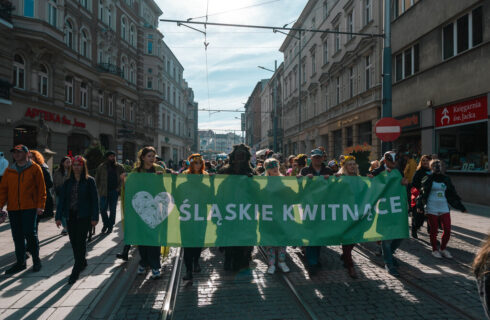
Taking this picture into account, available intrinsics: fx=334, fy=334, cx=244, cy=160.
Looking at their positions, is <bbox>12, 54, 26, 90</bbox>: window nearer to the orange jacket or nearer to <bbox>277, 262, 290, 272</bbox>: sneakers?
the orange jacket

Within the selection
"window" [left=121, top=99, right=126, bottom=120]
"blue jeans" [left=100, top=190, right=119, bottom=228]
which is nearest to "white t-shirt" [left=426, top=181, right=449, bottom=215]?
"blue jeans" [left=100, top=190, right=119, bottom=228]

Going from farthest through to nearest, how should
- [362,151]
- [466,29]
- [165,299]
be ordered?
[466,29], [362,151], [165,299]

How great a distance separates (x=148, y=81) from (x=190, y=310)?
117 ft

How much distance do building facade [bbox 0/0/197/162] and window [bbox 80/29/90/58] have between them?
2.6 inches

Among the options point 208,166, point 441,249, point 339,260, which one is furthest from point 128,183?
point 208,166

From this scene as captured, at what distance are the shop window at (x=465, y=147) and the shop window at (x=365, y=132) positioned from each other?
18.3 feet

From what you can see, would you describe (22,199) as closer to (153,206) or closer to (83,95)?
(153,206)

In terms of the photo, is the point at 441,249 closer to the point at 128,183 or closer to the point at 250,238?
the point at 250,238

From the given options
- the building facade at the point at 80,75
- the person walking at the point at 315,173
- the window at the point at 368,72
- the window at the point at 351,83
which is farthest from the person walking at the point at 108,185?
the window at the point at 351,83

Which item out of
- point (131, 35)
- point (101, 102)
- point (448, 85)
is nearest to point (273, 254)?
point (448, 85)

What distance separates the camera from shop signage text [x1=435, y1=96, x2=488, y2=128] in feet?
37.3

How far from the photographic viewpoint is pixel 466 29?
12062 millimetres

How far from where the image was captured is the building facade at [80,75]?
16.8m

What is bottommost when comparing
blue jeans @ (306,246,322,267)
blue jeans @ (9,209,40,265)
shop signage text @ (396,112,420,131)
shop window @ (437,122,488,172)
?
blue jeans @ (306,246,322,267)
